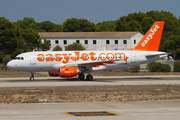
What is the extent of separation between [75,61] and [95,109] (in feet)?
67.6

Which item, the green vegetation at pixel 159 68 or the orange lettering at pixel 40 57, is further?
the green vegetation at pixel 159 68

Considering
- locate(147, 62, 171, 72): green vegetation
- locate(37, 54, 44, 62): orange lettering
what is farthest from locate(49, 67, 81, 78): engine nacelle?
locate(147, 62, 171, 72): green vegetation

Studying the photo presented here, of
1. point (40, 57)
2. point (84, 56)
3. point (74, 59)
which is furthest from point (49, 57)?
point (84, 56)

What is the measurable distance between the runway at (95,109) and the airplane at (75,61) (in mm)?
16389

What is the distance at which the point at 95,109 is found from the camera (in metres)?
16.7

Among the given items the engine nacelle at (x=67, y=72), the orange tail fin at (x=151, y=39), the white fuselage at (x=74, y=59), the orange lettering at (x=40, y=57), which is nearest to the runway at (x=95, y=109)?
the engine nacelle at (x=67, y=72)

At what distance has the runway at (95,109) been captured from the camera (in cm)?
1417

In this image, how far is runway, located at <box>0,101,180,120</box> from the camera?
14.2 meters

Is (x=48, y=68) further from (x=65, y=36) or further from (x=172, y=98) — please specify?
(x=65, y=36)

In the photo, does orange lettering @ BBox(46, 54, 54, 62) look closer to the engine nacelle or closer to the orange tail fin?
the engine nacelle

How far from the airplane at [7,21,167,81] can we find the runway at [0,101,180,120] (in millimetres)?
16389

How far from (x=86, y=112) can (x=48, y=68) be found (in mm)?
21770

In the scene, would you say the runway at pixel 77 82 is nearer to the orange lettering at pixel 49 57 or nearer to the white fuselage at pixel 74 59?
the white fuselage at pixel 74 59

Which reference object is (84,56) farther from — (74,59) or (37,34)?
(37,34)
